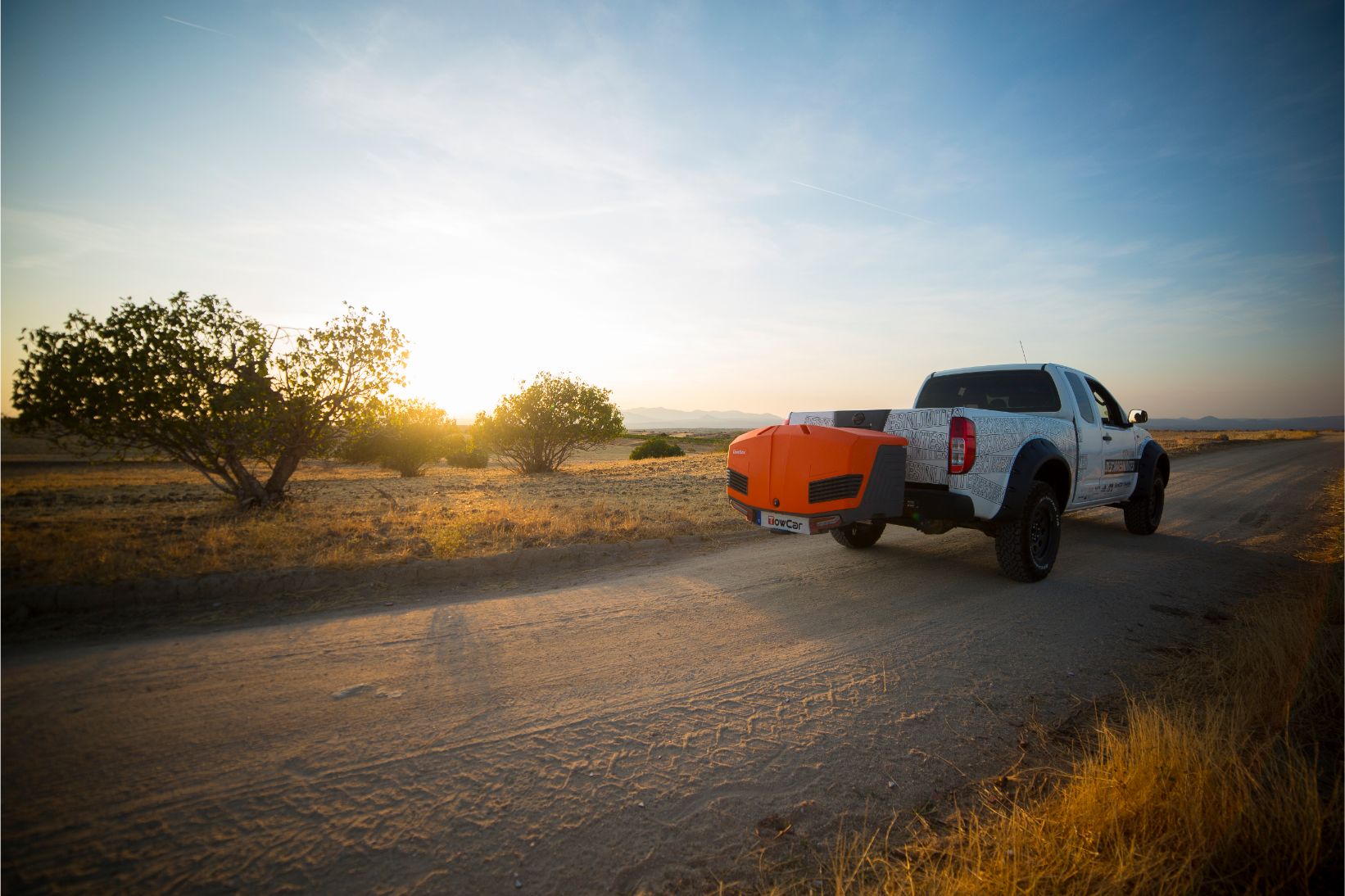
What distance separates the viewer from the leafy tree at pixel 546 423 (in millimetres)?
23922

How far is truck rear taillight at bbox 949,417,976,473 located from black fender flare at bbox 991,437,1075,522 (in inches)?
20.0

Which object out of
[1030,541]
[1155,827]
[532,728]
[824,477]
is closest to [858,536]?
[1030,541]

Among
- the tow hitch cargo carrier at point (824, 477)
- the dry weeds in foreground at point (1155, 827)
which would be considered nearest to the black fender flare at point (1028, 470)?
the tow hitch cargo carrier at point (824, 477)

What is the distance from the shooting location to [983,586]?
5.61 m

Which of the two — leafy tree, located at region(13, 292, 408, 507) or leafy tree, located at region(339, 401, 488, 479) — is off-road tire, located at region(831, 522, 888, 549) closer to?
leafy tree, located at region(13, 292, 408, 507)

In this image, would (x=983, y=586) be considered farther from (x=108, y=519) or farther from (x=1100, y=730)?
(x=108, y=519)

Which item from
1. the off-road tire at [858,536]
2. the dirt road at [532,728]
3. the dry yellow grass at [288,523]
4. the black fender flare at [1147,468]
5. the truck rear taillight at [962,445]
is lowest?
the dirt road at [532,728]

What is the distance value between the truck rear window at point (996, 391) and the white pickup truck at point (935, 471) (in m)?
0.03

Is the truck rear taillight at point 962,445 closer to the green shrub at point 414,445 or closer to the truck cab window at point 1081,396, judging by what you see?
the truck cab window at point 1081,396

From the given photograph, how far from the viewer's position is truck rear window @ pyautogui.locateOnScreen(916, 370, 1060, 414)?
6.77m

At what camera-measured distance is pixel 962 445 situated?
5254 mm

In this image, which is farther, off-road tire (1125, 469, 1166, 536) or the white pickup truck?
off-road tire (1125, 469, 1166, 536)

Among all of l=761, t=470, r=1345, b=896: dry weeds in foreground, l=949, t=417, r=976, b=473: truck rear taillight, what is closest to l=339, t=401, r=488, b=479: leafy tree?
l=949, t=417, r=976, b=473: truck rear taillight

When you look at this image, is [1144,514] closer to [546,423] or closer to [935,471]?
[935,471]
